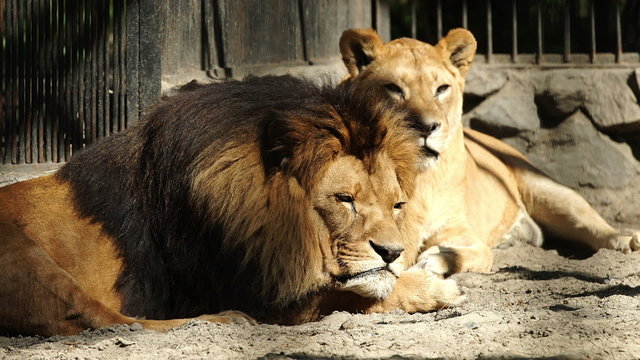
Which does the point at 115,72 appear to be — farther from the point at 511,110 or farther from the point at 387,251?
the point at 511,110

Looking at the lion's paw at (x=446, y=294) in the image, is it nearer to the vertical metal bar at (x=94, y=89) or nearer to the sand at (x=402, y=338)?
the sand at (x=402, y=338)

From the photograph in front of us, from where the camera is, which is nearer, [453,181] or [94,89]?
[94,89]

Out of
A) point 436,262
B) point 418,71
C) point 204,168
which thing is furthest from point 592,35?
point 204,168

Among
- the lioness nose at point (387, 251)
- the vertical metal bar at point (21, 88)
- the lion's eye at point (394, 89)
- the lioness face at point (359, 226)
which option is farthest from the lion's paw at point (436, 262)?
the vertical metal bar at point (21, 88)

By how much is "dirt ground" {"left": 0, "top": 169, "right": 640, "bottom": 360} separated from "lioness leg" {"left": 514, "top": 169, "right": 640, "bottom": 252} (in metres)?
2.60

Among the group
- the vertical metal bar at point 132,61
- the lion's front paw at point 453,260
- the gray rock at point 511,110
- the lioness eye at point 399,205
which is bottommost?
the lion's front paw at point 453,260

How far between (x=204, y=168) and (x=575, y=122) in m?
5.26

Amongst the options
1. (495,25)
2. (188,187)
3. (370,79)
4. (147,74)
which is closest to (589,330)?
(188,187)

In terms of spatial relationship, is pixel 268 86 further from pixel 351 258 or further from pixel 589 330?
pixel 589 330

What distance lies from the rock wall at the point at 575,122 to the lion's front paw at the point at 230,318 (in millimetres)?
4938

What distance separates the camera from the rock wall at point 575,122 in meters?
8.04

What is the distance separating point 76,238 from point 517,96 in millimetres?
5195

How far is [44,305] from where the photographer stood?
Answer: 3.63 metres

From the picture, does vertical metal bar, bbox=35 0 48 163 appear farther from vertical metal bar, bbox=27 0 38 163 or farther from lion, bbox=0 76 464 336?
lion, bbox=0 76 464 336
